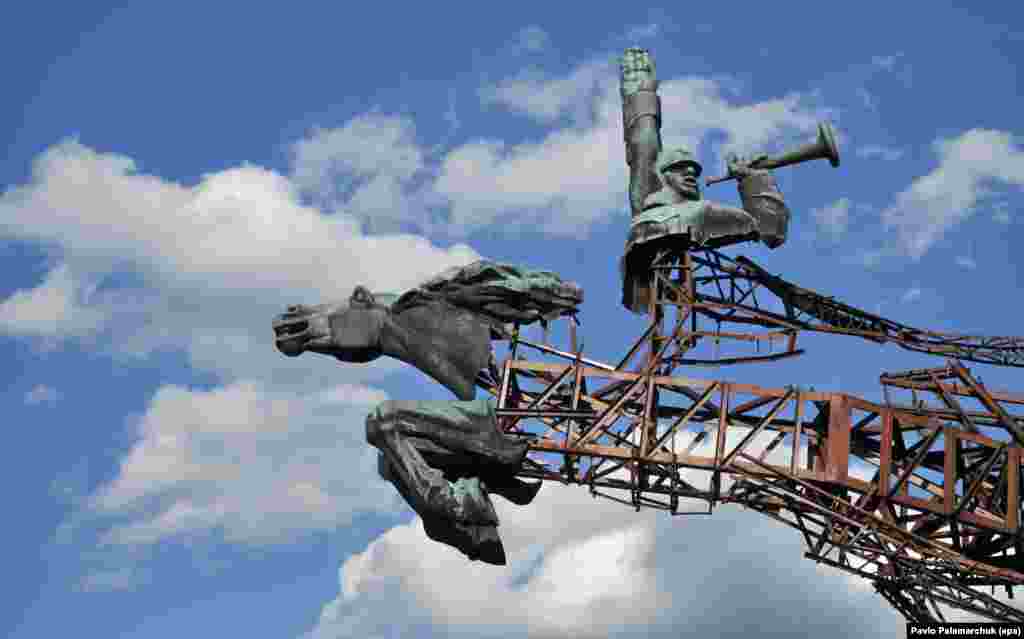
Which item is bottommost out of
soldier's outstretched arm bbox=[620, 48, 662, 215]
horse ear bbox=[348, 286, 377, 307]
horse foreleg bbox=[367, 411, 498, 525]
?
horse foreleg bbox=[367, 411, 498, 525]

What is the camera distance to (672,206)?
26.2 meters

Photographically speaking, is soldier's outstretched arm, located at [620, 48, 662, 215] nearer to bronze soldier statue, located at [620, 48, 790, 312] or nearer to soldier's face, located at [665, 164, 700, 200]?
bronze soldier statue, located at [620, 48, 790, 312]

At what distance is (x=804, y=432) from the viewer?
81.5 ft

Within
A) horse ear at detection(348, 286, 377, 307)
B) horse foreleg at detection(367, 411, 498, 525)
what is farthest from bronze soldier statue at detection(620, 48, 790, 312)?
horse foreleg at detection(367, 411, 498, 525)

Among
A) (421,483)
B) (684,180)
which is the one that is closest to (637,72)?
(684,180)

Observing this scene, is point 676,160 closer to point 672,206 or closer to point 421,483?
point 672,206

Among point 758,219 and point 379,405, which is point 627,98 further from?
point 379,405

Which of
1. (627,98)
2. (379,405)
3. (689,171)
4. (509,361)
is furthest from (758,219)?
(379,405)

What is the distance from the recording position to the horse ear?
79.9ft

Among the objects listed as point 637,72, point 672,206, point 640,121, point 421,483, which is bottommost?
point 421,483

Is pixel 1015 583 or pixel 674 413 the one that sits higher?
pixel 674 413

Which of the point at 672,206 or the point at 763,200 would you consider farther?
the point at 763,200

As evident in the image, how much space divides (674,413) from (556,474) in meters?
1.98

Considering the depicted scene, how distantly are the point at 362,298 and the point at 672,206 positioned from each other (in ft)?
16.8
